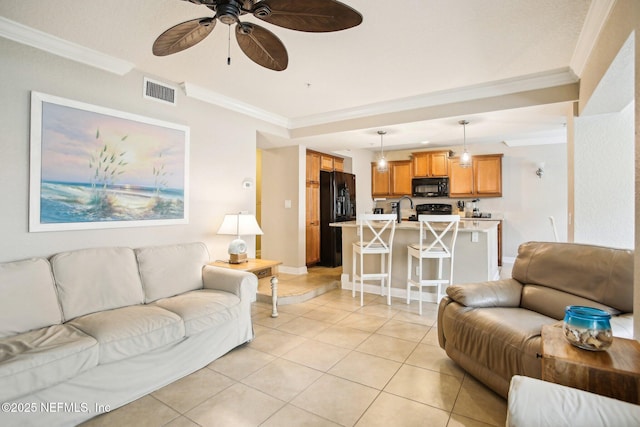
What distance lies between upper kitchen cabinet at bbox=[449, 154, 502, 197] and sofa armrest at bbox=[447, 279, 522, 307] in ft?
14.3

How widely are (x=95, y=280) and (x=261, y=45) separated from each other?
2.13 meters

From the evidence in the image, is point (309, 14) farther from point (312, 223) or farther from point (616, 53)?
point (312, 223)

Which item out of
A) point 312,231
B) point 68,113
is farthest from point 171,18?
point 312,231

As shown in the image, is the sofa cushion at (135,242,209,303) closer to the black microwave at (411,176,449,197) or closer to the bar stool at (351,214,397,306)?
the bar stool at (351,214,397,306)

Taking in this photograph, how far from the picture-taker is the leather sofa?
1902 millimetres

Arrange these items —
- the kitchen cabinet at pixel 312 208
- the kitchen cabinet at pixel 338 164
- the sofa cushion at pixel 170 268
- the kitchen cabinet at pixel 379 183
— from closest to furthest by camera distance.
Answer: the sofa cushion at pixel 170 268 → the kitchen cabinet at pixel 312 208 → the kitchen cabinet at pixel 338 164 → the kitchen cabinet at pixel 379 183

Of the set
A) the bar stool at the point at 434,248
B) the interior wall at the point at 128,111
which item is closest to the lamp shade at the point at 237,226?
the interior wall at the point at 128,111

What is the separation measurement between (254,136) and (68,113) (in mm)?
2102

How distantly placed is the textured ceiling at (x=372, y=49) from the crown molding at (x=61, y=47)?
0.19ft

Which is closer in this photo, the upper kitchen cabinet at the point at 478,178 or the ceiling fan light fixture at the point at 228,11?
the ceiling fan light fixture at the point at 228,11

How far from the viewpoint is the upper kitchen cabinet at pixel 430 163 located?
21.9 feet

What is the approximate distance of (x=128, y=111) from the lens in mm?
2906

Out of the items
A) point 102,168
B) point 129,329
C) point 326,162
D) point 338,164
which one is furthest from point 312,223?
point 129,329

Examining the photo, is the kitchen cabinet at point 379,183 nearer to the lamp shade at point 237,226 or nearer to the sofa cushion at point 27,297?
the lamp shade at point 237,226
